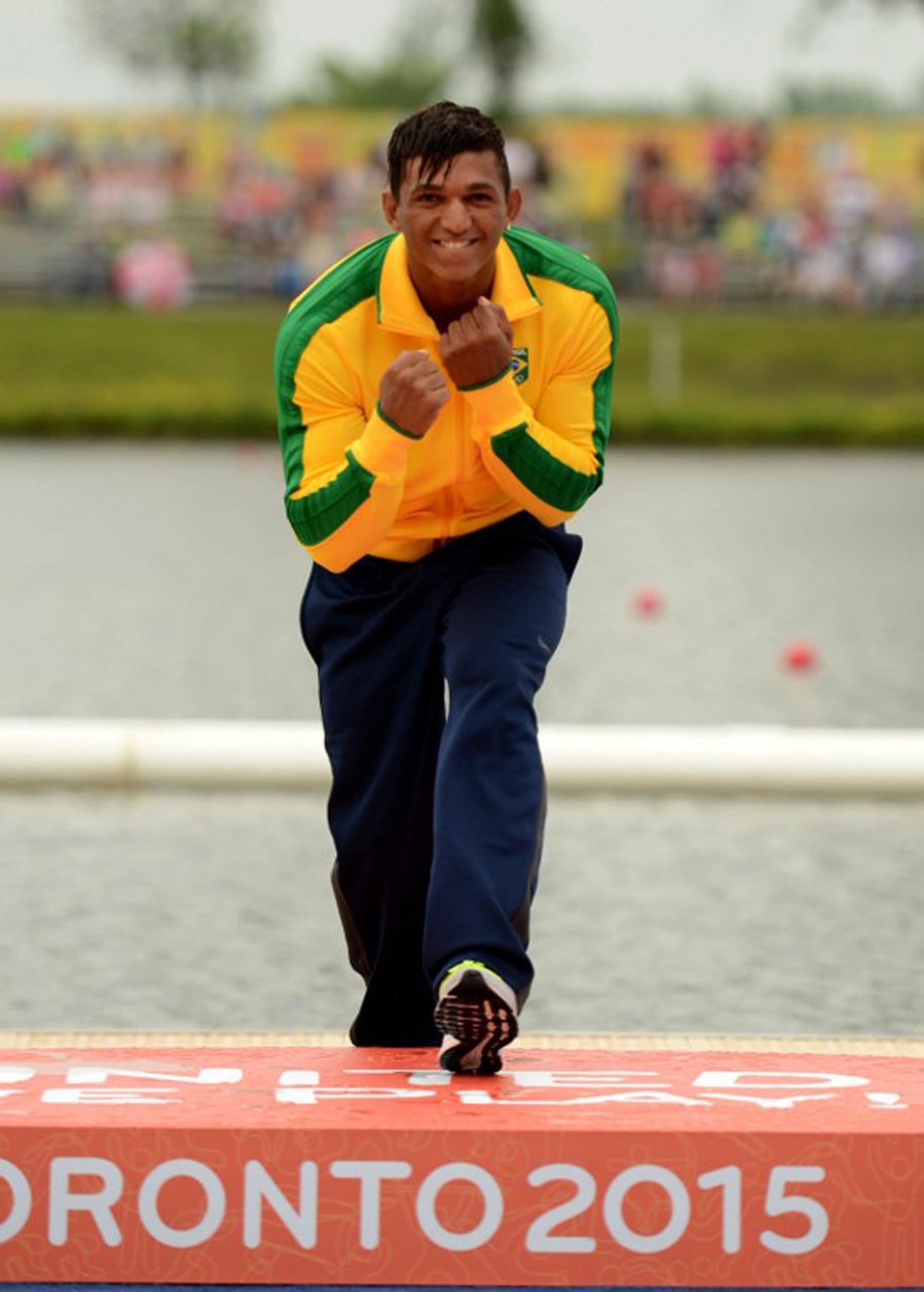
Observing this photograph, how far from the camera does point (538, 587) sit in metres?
4.21

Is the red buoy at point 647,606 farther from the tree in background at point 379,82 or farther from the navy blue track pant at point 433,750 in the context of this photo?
the tree in background at point 379,82

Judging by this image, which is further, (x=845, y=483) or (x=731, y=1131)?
(x=845, y=483)

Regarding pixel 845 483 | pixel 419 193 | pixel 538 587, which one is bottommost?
pixel 845 483

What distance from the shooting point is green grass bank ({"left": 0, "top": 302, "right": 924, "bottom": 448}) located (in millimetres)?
23172

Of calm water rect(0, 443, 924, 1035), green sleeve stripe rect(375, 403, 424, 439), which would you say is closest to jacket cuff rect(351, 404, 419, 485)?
green sleeve stripe rect(375, 403, 424, 439)

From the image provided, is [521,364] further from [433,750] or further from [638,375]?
[638,375]

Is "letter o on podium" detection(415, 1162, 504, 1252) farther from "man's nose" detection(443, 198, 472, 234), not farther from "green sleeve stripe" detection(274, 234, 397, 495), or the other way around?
"man's nose" detection(443, 198, 472, 234)

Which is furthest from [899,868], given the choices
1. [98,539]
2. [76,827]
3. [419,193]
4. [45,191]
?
[45,191]

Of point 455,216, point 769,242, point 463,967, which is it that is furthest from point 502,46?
point 463,967

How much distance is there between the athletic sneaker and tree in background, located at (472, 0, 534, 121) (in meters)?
37.7

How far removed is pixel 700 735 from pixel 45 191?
30.0 m

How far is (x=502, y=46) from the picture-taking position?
135 ft

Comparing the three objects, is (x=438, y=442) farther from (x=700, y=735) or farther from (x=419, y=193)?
(x=700, y=735)

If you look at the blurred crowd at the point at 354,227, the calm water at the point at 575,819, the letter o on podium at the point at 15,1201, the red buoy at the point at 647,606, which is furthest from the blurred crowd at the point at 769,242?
the letter o on podium at the point at 15,1201
